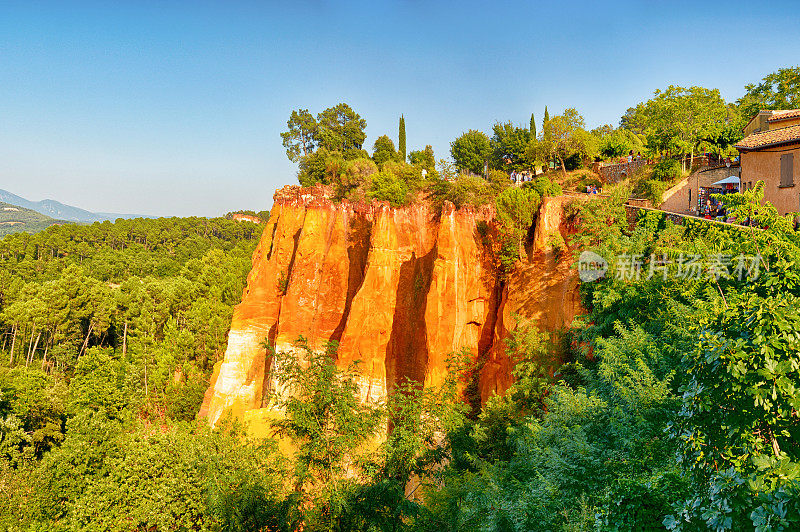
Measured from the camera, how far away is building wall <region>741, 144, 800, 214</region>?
1819 centimetres

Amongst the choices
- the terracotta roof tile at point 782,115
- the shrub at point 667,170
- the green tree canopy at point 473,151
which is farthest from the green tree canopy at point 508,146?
the terracotta roof tile at point 782,115

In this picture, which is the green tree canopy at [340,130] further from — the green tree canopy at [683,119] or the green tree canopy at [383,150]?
the green tree canopy at [683,119]

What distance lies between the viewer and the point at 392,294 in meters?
21.4

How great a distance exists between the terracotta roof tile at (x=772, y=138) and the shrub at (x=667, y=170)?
543 cm

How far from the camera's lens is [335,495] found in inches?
444

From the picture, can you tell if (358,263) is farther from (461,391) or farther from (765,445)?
(765,445)

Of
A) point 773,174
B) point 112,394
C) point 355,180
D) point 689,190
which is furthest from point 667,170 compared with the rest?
point 112,394

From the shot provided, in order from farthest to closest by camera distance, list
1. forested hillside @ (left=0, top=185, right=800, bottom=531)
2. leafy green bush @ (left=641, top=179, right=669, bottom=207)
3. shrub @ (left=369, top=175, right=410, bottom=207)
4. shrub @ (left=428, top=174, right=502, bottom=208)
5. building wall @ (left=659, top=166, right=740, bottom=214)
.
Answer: shrub @ (left=369, top=175, right=410, bottom=207)
building wall @ (left=659, top=166, right=740, bottom=214)
leafy green bush @ (left=641, top=179, right=669, bottom=207)
shrub @ (left=428, top=174, right=502, bottom=208)
forested hillside @ (left=0, top=185, right=800, bottom=531)

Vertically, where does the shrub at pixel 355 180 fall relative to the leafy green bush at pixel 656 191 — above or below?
above

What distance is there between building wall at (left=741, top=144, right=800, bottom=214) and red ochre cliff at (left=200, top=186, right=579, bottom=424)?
8806mm

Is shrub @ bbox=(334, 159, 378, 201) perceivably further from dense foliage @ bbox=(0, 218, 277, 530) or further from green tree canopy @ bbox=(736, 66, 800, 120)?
green tree canopy @ bbox=(736, 66, 800, 120)

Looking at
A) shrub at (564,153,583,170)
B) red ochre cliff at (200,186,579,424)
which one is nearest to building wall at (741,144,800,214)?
red ochre cliff at (200,186,579,424)

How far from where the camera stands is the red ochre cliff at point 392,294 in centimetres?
1816

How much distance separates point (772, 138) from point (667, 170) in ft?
22.8
